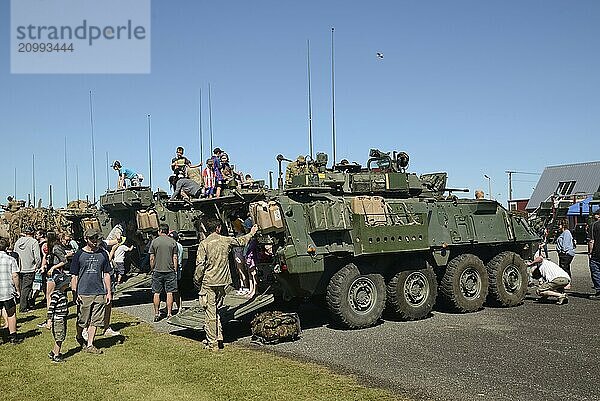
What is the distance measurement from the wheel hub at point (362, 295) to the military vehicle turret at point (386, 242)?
2 cm

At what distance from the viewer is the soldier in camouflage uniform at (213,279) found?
9.75 meters

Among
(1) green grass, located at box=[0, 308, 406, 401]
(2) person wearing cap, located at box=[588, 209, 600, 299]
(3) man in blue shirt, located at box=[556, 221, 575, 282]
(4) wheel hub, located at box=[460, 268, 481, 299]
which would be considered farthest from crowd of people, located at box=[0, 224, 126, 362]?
(3) man in blue shirt, located at box=[556, 221, 575, 282]

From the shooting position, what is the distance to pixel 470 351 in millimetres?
9383

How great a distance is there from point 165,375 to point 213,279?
190 centimetres

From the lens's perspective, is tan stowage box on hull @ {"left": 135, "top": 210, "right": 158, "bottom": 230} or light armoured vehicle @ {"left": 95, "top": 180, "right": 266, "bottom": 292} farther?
tan stowage box on hull @ {"left": 135, "top": 210, "right": 158, "bottom": 230}

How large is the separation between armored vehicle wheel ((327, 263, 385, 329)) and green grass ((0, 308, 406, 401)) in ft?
5.87

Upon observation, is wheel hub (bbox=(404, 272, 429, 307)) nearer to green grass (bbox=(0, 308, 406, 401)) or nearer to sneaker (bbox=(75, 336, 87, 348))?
green grass (bbox=(0, 308, 406, 401))

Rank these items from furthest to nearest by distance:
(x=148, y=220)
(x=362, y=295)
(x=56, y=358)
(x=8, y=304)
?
(x=148, y=220) < (x=362, y=295) < (x=8, y=304) < (x=56, y=358)

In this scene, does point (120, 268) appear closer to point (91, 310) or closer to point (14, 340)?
point (14, 340)

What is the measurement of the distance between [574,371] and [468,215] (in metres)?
5.47

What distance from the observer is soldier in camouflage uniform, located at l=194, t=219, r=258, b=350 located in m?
9.75

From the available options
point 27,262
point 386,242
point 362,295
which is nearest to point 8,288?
point 27,262

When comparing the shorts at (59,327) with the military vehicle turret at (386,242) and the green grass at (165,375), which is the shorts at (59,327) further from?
the military vehicle turret at (386,242)

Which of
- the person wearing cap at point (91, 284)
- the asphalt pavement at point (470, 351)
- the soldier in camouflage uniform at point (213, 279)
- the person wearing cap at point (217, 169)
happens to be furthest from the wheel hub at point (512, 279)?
the person wearing cap at point (91, 284)
